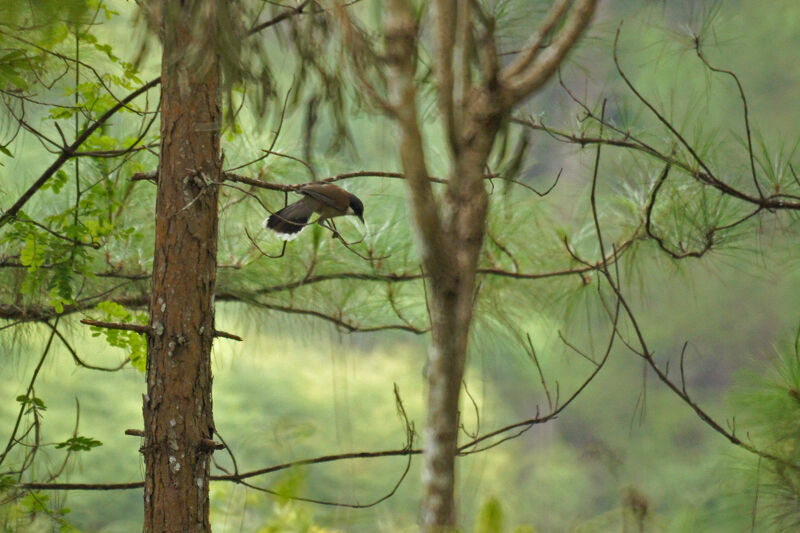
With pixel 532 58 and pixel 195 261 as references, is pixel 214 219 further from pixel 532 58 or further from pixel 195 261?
pixel 532 58

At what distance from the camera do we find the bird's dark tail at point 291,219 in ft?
5.68

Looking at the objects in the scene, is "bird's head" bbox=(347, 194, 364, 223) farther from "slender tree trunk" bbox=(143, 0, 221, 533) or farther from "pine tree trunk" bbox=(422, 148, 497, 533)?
"pine tree trunk" bbox=(422, 148, 497, 533)

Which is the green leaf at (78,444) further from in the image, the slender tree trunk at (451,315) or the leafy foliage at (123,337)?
the slender tree trunk at (451,315)

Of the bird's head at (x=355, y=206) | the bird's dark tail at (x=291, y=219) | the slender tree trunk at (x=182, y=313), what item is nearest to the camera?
the slender tree trunk at (x=182, y=313)

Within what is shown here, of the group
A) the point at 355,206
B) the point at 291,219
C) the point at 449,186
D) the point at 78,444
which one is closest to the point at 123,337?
the point at 78,444

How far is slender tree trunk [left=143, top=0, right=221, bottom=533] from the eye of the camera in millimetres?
1354

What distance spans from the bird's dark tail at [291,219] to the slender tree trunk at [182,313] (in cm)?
33

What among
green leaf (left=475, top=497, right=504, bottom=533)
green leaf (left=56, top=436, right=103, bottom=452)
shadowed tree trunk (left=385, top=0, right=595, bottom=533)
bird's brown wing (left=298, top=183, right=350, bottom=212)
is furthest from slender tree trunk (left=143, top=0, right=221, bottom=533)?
green leaf (left=475, top=497, right=504, bottom=533)

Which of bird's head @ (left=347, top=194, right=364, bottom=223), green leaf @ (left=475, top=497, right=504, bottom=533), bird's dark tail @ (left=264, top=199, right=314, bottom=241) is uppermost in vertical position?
bird's head @ (left=347, top=194, right=364, bottom=223)

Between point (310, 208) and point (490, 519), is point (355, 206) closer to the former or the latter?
point (310, 208)

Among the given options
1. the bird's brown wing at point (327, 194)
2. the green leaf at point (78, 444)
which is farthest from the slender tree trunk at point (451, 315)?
the green leaf at point (78, 444)

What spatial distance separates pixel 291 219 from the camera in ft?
5.65

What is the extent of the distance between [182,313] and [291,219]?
0.41 metres

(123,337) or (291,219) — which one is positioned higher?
(291,219)
